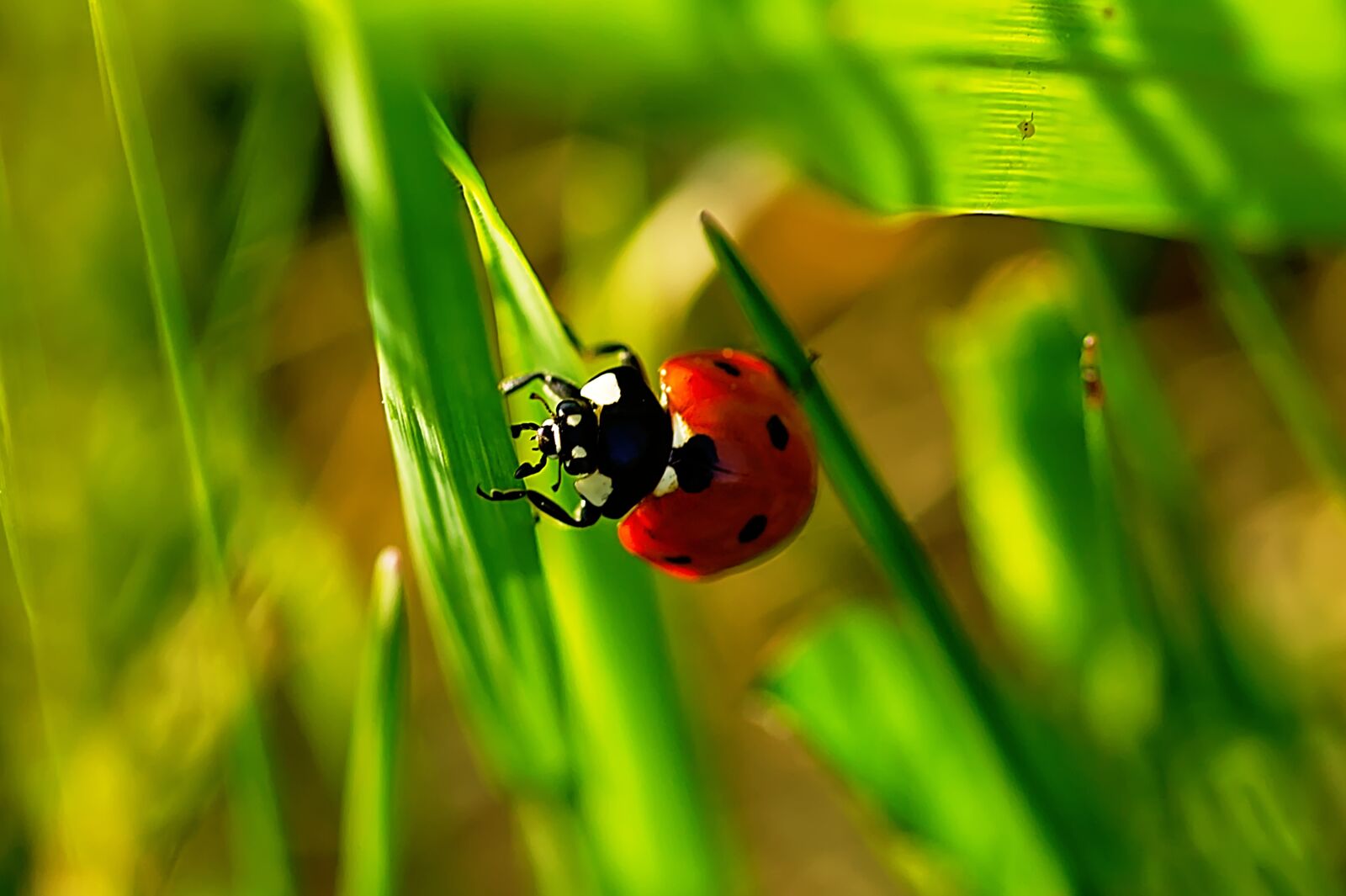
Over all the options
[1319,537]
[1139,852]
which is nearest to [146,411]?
[1139,852]

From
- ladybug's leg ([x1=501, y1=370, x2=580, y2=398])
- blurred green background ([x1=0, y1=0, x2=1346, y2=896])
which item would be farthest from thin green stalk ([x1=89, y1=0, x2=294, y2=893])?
ladybug's leg ([x1=501, y1=370, x2=580, y2=398])

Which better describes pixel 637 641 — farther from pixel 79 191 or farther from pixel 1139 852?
pixel 79 191

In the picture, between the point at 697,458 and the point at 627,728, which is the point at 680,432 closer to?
the point at 697,458

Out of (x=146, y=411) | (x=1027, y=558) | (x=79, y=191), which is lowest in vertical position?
(x=1027, y=558)

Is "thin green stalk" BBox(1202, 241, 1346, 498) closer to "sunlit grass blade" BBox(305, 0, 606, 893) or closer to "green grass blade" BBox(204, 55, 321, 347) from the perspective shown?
"sunlit grass blade" BBox(305, 0, 606, 893)

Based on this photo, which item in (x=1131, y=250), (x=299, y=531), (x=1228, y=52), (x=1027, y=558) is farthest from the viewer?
(x=1131, y=250)

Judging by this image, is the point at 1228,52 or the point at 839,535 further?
the point at 839,535
